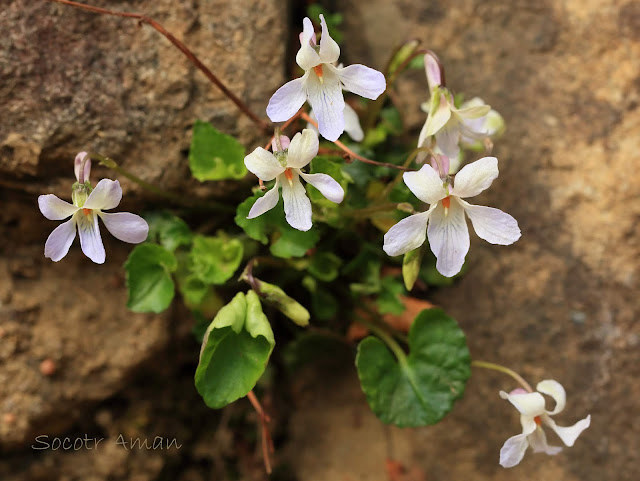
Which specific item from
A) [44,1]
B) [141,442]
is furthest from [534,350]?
[44,1]

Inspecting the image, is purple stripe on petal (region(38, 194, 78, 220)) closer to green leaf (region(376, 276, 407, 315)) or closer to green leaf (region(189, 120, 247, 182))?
green leaf (region(189, 120, 247, 182))

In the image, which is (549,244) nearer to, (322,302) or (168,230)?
(322,302)

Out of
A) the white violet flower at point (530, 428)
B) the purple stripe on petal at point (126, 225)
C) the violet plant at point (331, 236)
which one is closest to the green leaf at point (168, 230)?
the violet plant at point (331, 236)

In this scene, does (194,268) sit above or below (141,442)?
above

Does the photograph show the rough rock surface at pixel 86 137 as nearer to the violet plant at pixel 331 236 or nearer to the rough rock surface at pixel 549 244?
the violet plant at pixel 331 236

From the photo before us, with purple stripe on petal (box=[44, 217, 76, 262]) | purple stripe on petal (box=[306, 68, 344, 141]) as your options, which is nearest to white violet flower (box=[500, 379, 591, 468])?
purple stripe on petal (box=[306, 68, 344, 141])

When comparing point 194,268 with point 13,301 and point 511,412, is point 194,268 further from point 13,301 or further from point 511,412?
point 511,412

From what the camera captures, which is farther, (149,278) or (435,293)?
(435,293)

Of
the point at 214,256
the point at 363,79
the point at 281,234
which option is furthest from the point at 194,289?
the point at 363,79
